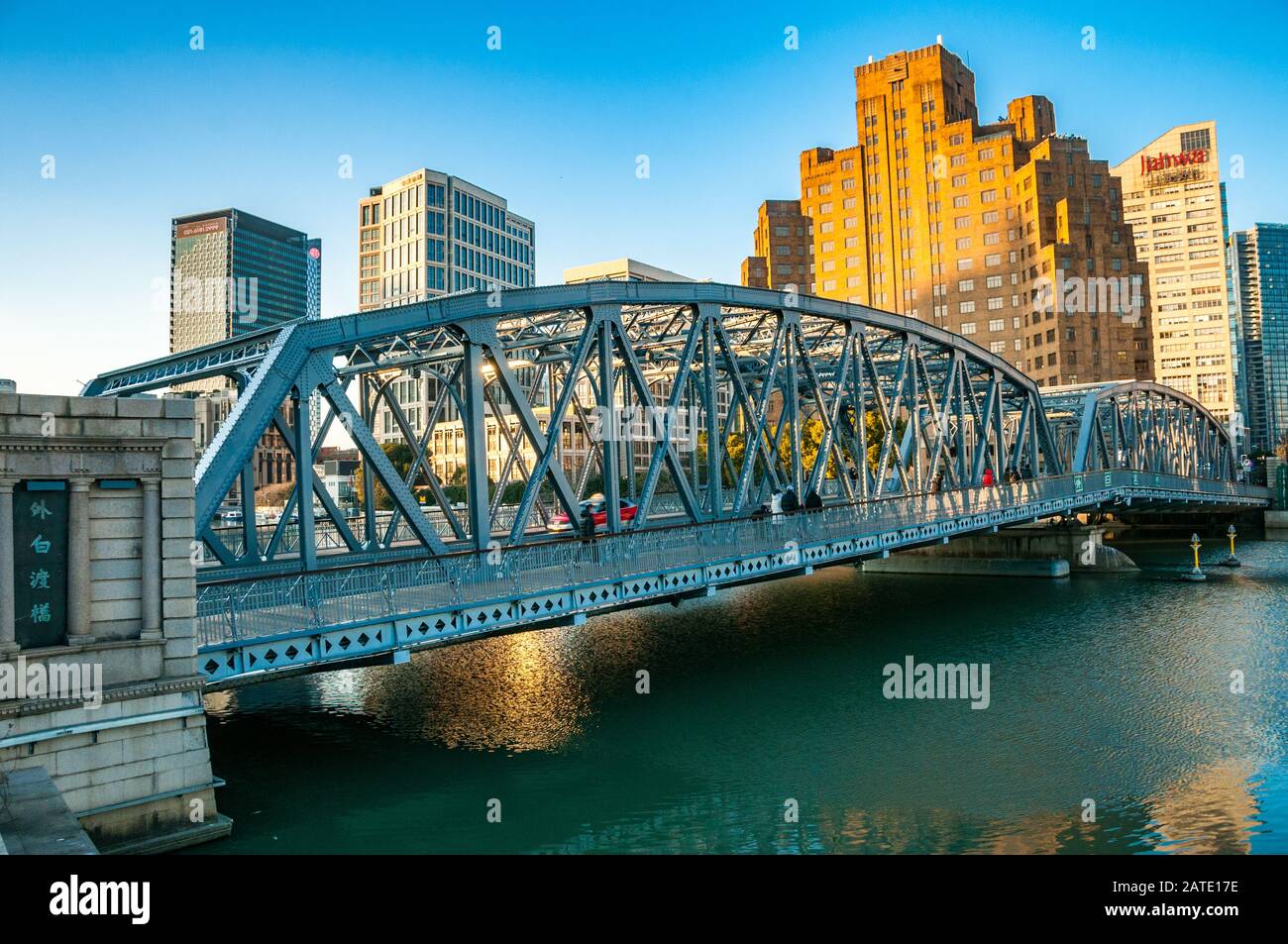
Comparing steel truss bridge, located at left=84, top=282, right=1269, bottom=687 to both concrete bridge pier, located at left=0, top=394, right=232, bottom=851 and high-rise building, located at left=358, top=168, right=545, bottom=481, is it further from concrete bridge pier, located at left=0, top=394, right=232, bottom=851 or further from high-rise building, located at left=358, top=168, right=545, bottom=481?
high-rise building, located at left=358, top=168, right=545, bottom=481

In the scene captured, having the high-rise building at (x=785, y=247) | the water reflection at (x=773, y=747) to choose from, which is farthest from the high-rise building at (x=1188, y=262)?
the water reflection at (x=773, y=747)

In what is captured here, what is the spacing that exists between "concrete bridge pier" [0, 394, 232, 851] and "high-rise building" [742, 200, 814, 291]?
128 m

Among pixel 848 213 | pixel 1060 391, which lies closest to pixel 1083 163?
pixel 848 213

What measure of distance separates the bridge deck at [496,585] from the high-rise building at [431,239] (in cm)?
10511

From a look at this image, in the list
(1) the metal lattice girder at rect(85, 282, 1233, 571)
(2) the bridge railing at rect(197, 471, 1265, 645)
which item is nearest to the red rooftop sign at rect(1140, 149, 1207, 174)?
(1) the metal lattice girder at rect(85, 282, 1233, 571)

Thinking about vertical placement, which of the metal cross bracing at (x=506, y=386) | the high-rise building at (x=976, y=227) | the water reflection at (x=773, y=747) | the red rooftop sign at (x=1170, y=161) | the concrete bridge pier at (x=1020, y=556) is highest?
the red rooftop sign at (x=1170, y=161)

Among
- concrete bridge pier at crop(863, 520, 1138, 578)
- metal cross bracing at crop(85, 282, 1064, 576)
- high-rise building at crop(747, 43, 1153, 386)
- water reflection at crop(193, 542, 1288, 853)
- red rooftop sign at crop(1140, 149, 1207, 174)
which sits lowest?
water reflection at crop(193, 542, 1288, 853)

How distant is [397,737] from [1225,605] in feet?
114

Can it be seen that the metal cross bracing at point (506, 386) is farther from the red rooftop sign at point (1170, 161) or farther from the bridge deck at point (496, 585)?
the red rooftop sign at point (1170, 161)

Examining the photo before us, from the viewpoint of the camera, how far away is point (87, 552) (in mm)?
12977

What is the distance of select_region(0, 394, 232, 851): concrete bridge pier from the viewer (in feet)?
40.3

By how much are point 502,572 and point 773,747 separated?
7.21 m

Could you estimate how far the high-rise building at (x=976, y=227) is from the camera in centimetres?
10369
